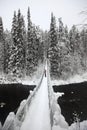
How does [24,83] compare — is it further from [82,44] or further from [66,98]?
[82,44]

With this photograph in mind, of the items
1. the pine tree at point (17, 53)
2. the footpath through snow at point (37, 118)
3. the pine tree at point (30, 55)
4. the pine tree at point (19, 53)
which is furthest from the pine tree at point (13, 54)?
the footpath through snow at point (37, 118)

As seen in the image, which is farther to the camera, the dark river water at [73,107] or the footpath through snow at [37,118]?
the dark river water at [73,107]

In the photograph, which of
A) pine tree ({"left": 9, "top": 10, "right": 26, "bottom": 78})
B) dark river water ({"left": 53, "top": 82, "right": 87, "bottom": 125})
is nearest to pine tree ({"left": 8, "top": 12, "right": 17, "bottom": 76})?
pine tree ({"left": 9, "top": 10, "right": 26, "bottom": 78})

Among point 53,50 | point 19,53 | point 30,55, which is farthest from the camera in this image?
point 30,55

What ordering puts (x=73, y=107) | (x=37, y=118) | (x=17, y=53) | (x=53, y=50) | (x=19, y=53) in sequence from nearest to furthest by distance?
1. (x=37, y=118)
2. (x=73, y=107)
3. (x=17, y=53)
4. (x=19, y=53)
5. (x=53, y=50)

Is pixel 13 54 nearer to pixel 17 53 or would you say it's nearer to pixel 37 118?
pixel 17 53

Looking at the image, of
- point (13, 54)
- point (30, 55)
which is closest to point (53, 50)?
point (30, 55)

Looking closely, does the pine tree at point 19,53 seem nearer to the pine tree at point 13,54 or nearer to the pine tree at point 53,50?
the pine tree at point 13,54

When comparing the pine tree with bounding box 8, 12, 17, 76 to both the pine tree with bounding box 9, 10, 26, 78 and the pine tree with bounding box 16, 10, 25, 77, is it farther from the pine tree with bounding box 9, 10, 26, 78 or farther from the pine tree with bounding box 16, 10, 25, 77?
the pine tree with bounding box 16, 10, 25, 77

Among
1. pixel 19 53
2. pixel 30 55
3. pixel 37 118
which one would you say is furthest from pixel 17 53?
pixel 37 118

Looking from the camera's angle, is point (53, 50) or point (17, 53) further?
point (53, 50)

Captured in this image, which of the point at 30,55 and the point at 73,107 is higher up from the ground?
the point at 30,55

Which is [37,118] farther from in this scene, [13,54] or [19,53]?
[19,53]

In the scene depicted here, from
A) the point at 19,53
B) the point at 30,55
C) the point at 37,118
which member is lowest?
the point at 37,118
